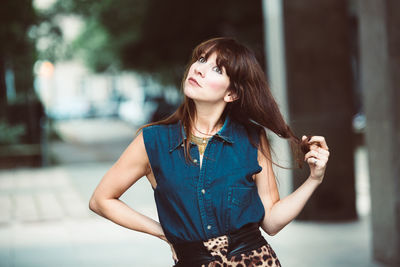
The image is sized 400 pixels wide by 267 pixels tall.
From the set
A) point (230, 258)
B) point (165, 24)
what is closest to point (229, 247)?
point (230, 258)

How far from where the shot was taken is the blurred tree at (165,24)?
21.6m

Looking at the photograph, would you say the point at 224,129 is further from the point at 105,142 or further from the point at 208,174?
the point at 105,142

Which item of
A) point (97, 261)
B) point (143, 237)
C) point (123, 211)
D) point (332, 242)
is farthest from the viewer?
point (143, 237)

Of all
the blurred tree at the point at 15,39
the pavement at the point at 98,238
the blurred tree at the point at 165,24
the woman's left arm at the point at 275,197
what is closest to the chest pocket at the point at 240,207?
the woman's left arm at the point at 275,197

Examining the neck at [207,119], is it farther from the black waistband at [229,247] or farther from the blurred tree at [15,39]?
the blurred tree at [15,39]

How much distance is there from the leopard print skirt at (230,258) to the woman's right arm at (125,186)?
0.25m

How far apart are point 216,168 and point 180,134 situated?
7.8 inches

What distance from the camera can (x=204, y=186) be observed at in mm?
2414

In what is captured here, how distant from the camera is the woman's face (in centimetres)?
250

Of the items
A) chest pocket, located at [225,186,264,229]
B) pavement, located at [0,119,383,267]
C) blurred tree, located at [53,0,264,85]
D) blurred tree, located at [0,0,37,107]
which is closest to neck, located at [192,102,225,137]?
chest pocket, located at [225,186,264,229]

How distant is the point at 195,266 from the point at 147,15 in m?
23.1

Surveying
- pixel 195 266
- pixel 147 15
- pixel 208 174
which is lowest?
pixel 195 266

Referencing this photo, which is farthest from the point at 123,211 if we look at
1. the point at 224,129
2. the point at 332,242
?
the point at 332,242

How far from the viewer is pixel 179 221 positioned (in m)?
2.43
